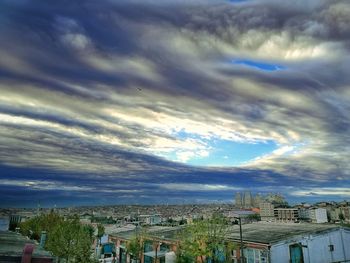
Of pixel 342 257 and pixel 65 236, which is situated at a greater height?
pixel 65 236

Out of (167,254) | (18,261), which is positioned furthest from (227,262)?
(18,261)

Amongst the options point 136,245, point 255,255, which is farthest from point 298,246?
point 136,245

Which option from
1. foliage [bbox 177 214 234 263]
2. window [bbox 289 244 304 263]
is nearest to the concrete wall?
window [bbox 289 244 304 263]

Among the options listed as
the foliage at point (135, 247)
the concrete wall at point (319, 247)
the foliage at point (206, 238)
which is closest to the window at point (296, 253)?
the concrete wall at point (319, 247)

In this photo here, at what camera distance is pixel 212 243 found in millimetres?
32656

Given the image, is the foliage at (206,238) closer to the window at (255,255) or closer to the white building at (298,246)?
the window at (255,255)

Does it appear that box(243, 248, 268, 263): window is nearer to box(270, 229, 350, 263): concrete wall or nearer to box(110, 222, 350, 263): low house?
box(110, 222, 350, 263): low house

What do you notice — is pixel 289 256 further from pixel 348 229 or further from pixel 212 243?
pixel 348 229

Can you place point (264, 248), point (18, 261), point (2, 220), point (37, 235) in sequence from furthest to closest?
point (2, 220)
point (37, 235)
point (264, 248)
point (18, 261)

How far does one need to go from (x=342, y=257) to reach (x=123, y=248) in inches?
1404

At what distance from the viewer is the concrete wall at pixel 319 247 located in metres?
32.6

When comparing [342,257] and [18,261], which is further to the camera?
[342,257]

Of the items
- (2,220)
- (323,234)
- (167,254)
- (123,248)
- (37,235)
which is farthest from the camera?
(2,220)

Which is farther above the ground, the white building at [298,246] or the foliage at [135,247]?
the white building at [298,246]
